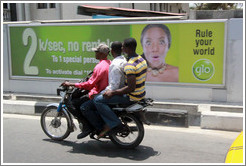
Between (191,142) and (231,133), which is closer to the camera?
(191,142)

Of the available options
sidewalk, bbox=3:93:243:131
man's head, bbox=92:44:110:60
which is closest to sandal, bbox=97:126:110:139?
man's head, bbox=92:44:110:60

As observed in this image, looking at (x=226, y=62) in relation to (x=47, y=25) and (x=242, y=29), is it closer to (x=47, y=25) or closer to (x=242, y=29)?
(x=242, y=29)

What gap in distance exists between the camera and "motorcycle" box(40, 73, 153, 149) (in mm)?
4645

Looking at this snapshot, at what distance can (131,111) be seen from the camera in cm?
455

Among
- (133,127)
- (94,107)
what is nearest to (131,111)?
(133,127)

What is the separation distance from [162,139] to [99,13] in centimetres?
759

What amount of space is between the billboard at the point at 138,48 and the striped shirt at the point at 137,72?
300cm

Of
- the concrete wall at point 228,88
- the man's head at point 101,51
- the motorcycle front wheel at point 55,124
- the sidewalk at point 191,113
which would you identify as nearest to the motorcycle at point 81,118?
the motorcycle front wheel at point 55,124

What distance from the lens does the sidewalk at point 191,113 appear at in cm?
592

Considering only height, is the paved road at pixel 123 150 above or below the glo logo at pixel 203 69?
below

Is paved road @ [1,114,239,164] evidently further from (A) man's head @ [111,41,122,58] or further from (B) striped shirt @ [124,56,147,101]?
(A) man's head @ [111,41,122,58]

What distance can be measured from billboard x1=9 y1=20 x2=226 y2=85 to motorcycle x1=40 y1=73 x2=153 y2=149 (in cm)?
289

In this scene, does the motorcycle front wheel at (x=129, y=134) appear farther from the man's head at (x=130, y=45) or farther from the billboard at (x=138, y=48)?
the billboard at (x=138, y=48)

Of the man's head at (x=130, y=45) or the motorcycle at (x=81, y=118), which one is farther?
the motorcycle at (x=81, y=118)
